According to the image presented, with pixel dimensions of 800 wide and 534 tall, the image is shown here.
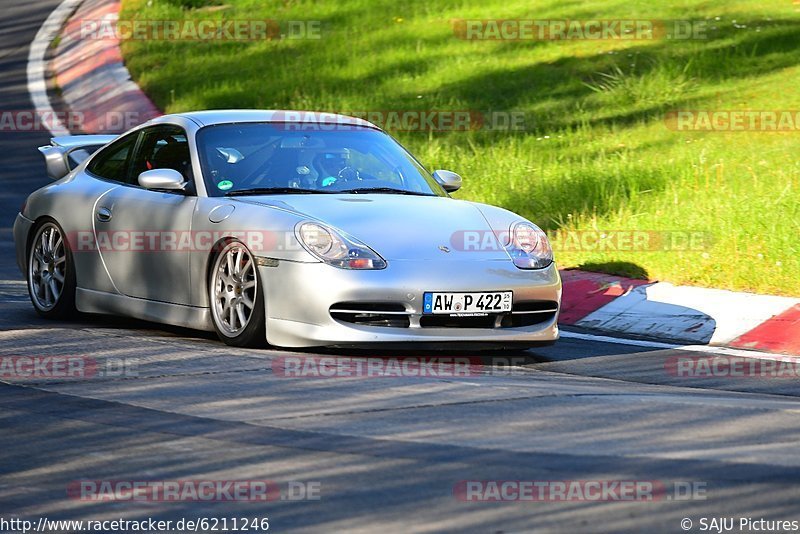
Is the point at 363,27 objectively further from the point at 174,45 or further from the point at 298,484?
the point at 298,484

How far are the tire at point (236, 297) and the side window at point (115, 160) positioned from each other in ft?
4.71

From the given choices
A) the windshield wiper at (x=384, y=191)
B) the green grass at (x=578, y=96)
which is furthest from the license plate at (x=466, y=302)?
the green grass at (x=578, y=96)

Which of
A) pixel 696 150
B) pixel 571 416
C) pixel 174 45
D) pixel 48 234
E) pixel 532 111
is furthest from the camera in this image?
pixel 174 45

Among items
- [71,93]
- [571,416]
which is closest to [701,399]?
[571,416]

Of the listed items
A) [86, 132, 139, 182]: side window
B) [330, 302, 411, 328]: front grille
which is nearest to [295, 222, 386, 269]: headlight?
[330, 302, 411, 328]: front grille

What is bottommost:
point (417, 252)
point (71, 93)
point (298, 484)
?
point (298, 484)

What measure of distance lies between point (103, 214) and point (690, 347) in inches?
144

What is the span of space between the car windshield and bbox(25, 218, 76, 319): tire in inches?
50.6

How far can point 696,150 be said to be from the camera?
13891mm

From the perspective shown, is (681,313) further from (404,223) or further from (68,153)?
(68,153)

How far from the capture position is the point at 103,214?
29.8 ft

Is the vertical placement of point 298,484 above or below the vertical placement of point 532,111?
below

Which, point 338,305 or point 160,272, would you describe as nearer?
point 338,305

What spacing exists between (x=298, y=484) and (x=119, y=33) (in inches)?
694
